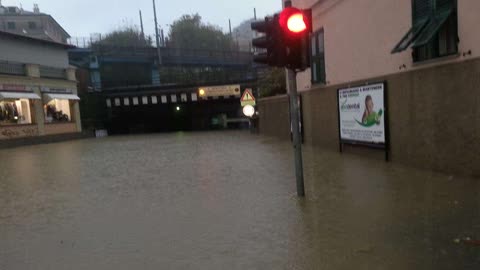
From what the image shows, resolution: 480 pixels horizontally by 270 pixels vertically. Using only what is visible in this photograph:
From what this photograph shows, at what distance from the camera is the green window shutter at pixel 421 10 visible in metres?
9.10

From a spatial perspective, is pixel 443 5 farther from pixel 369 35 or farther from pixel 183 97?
pixel 183 97

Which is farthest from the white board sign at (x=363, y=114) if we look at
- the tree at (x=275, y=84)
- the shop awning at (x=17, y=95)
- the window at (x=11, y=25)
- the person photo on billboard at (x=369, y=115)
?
the window at (x=11, y=25)

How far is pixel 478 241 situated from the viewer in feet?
15.6

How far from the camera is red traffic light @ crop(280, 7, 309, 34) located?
23.1ft

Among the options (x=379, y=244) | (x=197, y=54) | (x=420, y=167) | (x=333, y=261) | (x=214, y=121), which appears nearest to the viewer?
(x=333, y=261)

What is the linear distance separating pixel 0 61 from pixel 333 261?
27.0 metres

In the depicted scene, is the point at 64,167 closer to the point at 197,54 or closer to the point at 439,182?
the point at 439,182

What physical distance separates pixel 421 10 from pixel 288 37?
3696 millimetres

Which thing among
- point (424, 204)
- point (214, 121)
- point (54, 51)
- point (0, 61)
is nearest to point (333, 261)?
point (424, 204)

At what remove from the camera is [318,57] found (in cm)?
1566

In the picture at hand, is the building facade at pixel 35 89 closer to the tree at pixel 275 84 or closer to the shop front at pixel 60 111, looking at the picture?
A: the shop front at pixel 60 111

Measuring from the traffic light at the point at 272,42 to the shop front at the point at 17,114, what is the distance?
22752 mm

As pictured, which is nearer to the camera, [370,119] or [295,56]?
[295,56]

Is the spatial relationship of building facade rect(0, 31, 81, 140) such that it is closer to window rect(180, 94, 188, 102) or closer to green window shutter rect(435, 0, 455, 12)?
window rect(180, 94, 188, 102)
